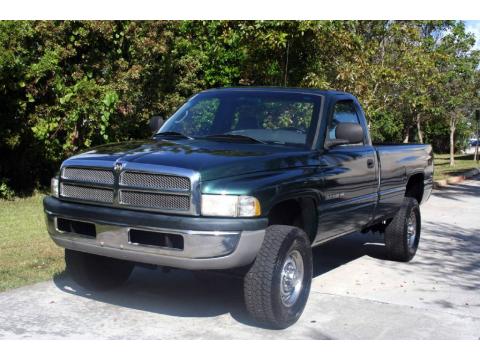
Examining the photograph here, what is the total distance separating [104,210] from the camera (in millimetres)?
4617

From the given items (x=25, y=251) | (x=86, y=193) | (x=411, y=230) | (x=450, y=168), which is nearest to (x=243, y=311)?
(x=86, y=193)

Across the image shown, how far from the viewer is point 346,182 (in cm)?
574

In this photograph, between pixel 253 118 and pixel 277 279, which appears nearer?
pixel 277 279

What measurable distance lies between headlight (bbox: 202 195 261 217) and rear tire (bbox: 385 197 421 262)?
354 centimetres

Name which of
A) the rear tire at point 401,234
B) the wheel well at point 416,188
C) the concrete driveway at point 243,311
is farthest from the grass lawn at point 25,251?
the wheel well at point 416,188

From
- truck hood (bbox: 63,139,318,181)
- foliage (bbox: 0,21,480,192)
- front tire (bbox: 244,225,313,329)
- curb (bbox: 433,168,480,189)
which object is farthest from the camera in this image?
curb (bbox: 433,168,480,189)

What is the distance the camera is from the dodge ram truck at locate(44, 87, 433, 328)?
4328 millimetres

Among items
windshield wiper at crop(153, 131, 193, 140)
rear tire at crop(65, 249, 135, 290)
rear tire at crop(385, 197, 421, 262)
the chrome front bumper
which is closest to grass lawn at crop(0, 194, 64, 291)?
rear tire at crop(65, 249, 135, 290)

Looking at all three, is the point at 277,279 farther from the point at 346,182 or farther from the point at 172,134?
the point at 172,134

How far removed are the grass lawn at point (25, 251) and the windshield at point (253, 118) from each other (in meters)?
1.97

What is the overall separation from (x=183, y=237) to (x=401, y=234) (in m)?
3.85

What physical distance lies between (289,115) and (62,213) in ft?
7.31

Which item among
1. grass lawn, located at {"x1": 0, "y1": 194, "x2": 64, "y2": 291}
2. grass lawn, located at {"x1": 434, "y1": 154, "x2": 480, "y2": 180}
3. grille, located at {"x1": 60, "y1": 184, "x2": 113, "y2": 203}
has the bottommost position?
grass lawn, located at {"x1": 434, "y1": 154, "x2": 480, "y2": 180}

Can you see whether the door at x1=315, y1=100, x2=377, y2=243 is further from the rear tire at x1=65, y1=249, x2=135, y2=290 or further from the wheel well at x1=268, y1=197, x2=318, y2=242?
the rear tire at x1=65, y1=249, x2=135, y2=290
